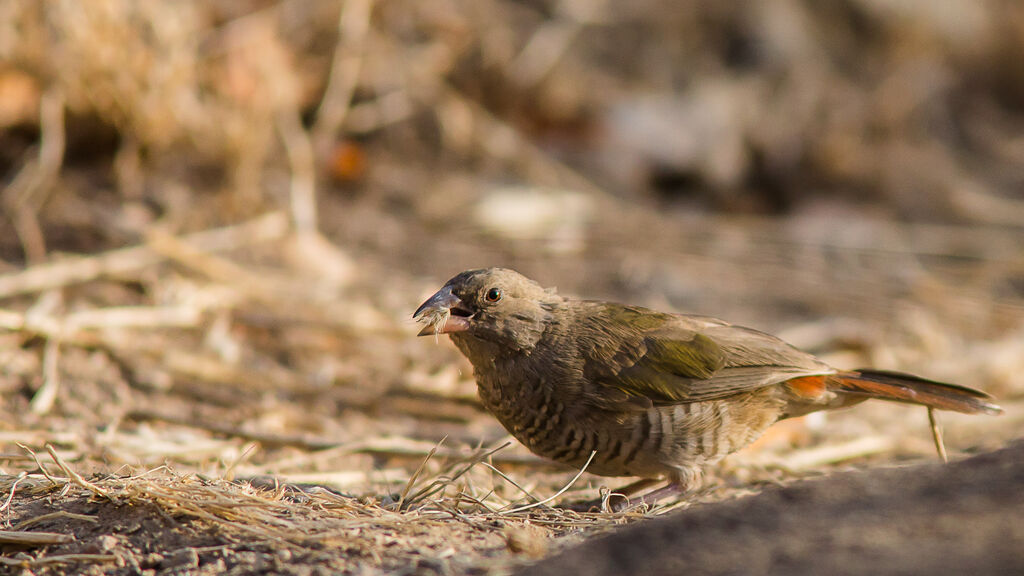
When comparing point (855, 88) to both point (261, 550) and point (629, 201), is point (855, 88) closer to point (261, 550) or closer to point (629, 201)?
point (629, 201)

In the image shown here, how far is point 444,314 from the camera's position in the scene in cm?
319

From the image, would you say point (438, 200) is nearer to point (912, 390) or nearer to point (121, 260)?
point (121, 260)

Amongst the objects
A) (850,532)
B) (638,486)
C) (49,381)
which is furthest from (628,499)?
(49,381)

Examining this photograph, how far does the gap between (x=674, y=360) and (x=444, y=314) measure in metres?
0.73

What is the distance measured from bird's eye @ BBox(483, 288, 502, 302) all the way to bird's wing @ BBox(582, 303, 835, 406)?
301 millimetres

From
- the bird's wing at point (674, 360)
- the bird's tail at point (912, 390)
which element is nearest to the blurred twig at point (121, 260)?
the bird's wing at point (674, 360)

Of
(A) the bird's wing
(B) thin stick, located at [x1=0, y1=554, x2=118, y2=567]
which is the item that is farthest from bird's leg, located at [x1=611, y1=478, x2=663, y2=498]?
(B) thin stick, located at [x1=0, y1=554, x2=118, y2=567]

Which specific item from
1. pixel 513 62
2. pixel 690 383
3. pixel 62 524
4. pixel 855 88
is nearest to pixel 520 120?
pixel 513 62

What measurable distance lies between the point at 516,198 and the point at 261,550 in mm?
4870

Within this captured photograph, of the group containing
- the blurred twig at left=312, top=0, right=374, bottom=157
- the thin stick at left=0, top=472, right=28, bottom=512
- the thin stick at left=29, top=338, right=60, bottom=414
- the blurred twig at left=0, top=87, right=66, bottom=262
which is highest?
the blurred twig at left=312, top=0, right=374, bottom=157

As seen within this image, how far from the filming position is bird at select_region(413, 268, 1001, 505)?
10.2ft

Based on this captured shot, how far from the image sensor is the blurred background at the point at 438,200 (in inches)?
170

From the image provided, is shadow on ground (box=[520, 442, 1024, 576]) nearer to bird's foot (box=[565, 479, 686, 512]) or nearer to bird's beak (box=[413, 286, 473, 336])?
bird's foot (box=[565, 479, 686, 512])

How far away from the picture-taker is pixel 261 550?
7.83 feet
